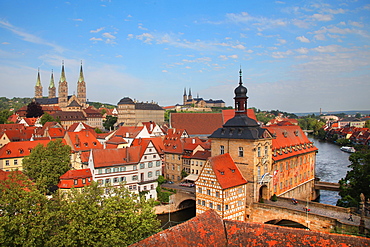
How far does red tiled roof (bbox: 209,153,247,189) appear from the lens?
31.7 metres

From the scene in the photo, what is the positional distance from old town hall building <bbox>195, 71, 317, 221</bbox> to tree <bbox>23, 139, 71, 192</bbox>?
21.3m

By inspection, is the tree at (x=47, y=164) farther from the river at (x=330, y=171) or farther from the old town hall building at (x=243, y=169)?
the river at (x=330, y=171)

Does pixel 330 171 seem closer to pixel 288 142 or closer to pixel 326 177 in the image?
pixel 326 177

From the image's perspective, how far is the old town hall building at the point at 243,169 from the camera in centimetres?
3203

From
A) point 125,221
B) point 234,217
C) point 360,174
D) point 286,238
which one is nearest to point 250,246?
point 286,238

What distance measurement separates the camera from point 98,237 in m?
19.4

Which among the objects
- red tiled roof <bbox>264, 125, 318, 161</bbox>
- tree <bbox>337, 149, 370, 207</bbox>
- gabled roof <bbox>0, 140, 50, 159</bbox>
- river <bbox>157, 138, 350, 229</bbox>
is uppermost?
red tiled roof <bbox>264, 125, 318, 161</bbox>

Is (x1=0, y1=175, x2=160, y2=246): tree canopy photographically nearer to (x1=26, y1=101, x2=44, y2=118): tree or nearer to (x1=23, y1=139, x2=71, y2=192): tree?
(x1=23, y1=139, x2=71, y2=192): tree

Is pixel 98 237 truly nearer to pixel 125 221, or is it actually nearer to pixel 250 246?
pixel 125 221

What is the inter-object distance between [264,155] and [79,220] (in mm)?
23290

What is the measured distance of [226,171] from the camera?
33125 millimetres

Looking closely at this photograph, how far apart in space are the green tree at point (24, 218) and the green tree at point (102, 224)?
3.12ft

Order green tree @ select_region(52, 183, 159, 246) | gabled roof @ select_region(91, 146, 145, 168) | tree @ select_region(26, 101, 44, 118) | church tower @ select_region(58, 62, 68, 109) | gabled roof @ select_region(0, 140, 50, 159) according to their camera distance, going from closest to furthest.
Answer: green tree @ select_region(52, 183, 159, 246) → gabled roof @ select_region(91, 146, 145, 168) → gabled roof @ select_region(0, 140, 50, 159) → tree @ select_region(26, 101, 44, 118) → church tower @ select_region(58, 62, 68, 109)

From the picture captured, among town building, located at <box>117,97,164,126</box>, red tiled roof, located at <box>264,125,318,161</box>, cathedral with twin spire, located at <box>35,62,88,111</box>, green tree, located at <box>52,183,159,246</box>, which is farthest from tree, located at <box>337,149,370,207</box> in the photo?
cathedral with twin spire, located at <box>35,62,88,111</box>
